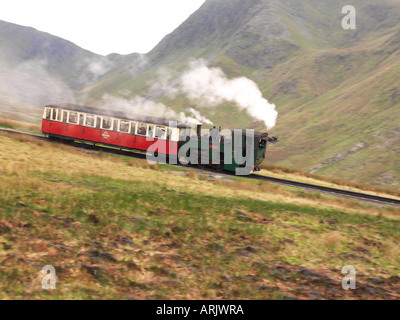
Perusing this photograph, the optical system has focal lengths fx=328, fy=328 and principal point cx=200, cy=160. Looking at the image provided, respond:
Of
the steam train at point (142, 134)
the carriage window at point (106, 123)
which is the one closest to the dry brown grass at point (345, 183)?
the steam train at point (142, 134)

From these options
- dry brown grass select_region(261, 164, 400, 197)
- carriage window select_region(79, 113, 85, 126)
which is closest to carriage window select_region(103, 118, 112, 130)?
carriage window select_region(79, 113, 85, 126)

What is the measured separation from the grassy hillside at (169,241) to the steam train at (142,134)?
817 cm

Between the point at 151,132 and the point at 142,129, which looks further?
the point at 142,129

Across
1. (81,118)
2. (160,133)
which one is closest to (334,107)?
(160,133)

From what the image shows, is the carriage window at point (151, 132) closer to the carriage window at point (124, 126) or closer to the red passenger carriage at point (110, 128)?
the red passenger carriage at point (110, 128)

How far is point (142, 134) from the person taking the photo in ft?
84.3

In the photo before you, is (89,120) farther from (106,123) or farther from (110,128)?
(110,128)

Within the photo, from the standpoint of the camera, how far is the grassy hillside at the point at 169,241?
27.8 ft

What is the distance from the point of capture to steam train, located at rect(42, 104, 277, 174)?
25.3 meters

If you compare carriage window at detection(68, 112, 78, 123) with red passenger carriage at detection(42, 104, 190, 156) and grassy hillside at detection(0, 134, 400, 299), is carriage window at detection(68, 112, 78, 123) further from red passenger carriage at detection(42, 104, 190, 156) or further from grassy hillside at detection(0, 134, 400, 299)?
grassy hillside at detection(0, 134, 400, 299)

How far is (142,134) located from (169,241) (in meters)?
16.0

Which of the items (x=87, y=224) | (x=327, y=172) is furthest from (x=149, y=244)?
(x=327, y=172)

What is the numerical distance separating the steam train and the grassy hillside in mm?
8173
